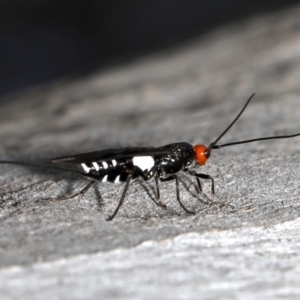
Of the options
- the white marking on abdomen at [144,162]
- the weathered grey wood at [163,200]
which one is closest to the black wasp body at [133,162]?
the white marking on abdomen at [144,162]

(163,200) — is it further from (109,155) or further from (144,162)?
(109,155)

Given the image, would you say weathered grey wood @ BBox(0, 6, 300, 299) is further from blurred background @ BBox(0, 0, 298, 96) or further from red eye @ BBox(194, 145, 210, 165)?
blurred background @ BBox(0, 0, 298, 96)

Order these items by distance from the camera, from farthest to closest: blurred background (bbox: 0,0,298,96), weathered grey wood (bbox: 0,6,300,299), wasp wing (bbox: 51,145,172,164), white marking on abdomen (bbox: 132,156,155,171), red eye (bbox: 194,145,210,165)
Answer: blurred background (bbox: 0,0,298,96) < red eye (bbox: 194,145,210,165) < white marking on abdomen (bbox: 132,156,155,171) < wasp wing (bbox: 51,145,172,164) < weathered grey wood (bbox: 0,6,300,299)

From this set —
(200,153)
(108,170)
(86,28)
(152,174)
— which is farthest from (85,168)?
(86,28)

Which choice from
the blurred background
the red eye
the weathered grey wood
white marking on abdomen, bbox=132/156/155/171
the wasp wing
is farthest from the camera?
the blurred background

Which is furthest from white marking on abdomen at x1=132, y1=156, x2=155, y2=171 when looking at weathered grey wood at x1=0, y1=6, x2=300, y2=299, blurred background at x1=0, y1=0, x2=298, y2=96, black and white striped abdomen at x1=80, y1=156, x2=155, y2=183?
blurred background at x1=0, y1=0, x2=298, y2=96

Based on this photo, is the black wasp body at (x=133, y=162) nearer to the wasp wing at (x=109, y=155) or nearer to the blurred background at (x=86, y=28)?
the wasp wing at (x=109, y=155)
